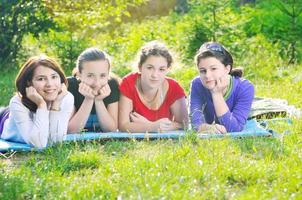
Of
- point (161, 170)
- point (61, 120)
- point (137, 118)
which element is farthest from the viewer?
point (137, 118)

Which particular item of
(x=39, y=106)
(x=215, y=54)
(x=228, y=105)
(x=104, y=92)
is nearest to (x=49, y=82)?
(x=39, y=106)

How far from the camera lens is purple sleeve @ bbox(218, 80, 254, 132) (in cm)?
589

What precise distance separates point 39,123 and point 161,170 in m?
1.36

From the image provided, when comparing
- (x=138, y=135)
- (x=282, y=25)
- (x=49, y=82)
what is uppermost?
(x=282, y=25)

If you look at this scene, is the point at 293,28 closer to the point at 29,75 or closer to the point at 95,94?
the point at 95,94

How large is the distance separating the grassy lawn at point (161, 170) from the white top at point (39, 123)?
15 cm

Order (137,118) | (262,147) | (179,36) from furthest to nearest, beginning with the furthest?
(179,36), (137,118), (262,147)

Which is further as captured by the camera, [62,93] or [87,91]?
[87,91]

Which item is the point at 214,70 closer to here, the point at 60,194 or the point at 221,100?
the point at 221,100

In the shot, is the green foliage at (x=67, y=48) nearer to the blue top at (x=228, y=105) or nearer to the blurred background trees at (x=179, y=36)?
the blurred background trees at (x=179, y=36)

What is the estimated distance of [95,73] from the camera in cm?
578

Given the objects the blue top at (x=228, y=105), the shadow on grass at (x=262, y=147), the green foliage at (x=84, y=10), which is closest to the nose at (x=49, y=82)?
the blue top at (x=228, y=105)

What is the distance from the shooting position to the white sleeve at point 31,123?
17.4 feet

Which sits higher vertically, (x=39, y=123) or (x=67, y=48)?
(x=67, y=48)
